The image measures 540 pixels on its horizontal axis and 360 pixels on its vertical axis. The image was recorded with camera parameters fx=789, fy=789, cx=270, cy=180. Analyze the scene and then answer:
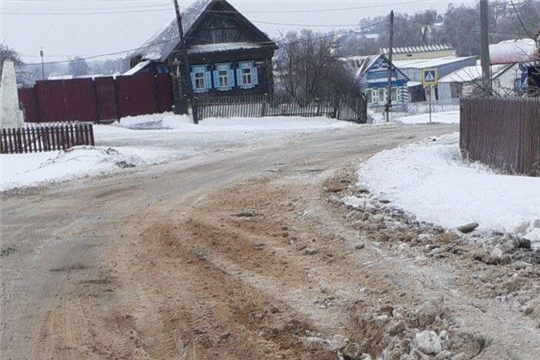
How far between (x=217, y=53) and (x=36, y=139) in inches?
1034

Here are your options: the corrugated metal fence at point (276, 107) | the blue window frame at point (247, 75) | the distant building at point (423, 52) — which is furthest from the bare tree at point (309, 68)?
the distant building at point (423, 52)

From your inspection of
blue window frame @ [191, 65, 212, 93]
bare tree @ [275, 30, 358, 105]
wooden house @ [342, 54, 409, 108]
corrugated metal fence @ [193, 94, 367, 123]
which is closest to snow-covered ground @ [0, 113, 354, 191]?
corrugated metal fence @ [193, 94, 367, 123]

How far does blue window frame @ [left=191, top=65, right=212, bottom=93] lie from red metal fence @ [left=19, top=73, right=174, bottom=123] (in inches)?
293

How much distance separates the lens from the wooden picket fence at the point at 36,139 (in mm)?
23391

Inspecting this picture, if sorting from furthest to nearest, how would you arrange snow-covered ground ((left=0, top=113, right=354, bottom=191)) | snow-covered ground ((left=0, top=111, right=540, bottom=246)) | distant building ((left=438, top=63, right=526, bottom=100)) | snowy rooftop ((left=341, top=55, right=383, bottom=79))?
snowy rooftop ((left=341, top=55, right=383, bottom=79)), snow-covered ground ((left=0, top=113, right=354, bottom=191)), distant building ((left=438, top=63, right=526, bottom=100)), snow-covered ground ((left=0, top=111, right=540, bottom=246))

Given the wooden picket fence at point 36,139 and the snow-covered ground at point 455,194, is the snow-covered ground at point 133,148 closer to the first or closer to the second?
the wooden picket fence at point 36,139

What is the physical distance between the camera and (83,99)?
4144 cm

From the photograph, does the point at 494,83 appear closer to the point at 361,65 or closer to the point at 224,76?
the point at 224,76

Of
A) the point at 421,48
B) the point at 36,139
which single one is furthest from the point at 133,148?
the point at 421,48

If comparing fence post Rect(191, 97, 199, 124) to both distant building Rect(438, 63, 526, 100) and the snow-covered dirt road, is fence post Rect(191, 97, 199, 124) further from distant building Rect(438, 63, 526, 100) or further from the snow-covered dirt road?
the snow-covered dirt road

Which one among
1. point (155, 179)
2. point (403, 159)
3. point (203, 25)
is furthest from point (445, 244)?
point (203, 25)

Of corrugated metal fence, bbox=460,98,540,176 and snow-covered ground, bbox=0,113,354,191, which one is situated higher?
corrugated metal fence, bbox=460,98,540,176

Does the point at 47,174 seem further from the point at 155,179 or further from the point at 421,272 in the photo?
the point at 421,272

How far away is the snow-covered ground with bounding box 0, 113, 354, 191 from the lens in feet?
60.6
